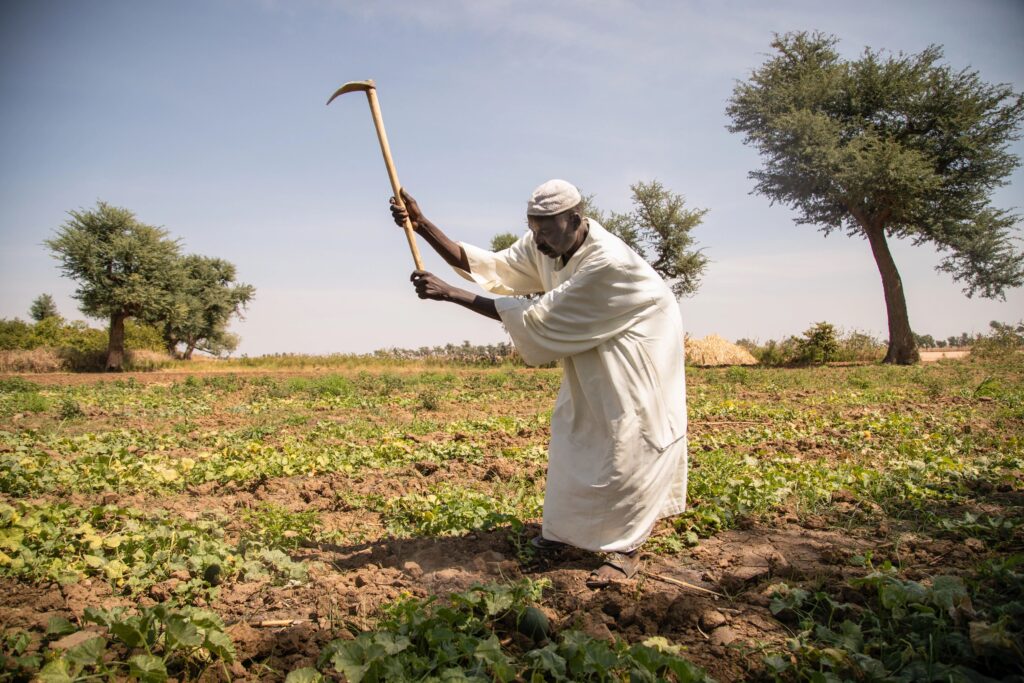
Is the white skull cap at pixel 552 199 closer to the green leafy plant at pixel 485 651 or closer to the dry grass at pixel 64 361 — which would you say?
the green leafy plant at pixel 485 651

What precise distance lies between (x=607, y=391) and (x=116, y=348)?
25623 mm

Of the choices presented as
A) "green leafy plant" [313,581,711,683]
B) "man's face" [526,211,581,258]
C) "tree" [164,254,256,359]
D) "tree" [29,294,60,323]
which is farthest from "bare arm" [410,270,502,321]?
"tree" [29,294,60,323]

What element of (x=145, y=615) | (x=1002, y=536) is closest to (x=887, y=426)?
(x=1002, y=536)

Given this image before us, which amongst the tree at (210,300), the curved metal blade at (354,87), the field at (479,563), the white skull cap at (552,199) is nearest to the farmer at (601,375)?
the white skull cap at (552,199)

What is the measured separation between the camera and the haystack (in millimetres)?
24469

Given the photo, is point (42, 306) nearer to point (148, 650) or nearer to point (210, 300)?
point (210, 300)

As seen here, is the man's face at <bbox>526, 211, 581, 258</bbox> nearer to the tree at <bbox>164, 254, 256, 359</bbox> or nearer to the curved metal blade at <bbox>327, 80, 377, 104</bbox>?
the curved metal blade at <bbox>327, 80, 377, 104</bbox>

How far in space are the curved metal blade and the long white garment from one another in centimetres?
164

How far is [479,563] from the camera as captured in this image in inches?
141

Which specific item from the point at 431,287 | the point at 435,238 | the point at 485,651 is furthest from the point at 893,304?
the point at 485,651

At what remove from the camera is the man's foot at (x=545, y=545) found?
376 centimetres

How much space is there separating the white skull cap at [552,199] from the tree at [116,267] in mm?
24438

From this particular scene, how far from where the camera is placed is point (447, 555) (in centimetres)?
374

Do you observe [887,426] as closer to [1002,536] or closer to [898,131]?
[1002,536]
